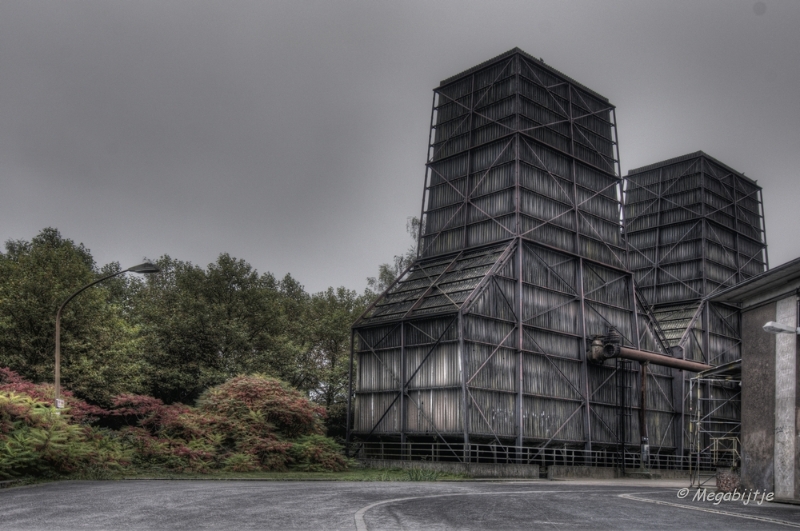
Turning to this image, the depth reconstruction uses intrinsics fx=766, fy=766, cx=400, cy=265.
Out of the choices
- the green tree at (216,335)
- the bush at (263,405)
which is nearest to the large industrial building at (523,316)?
the bush at (263,405)

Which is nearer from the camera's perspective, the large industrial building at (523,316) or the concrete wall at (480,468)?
the concrete wall at (480,468)

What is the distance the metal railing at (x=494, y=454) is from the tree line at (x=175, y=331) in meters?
8.46

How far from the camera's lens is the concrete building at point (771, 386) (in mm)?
20500

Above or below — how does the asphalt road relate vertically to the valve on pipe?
below

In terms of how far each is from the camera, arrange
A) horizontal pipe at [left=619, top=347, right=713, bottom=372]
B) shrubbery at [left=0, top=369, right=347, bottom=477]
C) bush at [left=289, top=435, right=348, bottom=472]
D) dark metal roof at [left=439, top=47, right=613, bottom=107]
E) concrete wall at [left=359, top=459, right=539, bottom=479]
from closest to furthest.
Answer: shrubbery at [left=0, top=369, right=347, bottom=477]
bush at [left=289, top=435, right=348, bottom=472]
concrete wall at [left=359, top=459, right=539, bottom=479]
horizontal pipe at [left=619, top=347, right=713, bottom=372]
dark metal roof at [left=439, top=47, right=613, bottom=107]

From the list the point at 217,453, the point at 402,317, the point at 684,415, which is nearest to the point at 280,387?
the point at 217,453

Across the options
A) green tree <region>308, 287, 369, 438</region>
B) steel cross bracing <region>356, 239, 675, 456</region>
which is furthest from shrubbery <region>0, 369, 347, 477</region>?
green tree <region>308, 287, 369, 438</region>

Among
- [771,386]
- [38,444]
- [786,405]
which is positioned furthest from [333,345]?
[786,405]

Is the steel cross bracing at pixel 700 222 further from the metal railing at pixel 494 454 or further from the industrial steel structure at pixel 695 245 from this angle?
the metal railing at pixel 494 454

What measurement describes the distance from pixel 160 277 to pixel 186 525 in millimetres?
59810

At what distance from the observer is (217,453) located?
30.9 metres

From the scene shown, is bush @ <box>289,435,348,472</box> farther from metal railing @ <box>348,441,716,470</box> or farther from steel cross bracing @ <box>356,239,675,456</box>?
steel cross bracing @ <box>356,239,675,456</box>

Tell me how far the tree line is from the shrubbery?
3.74 metres

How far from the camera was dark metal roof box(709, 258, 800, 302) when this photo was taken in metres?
20.7
